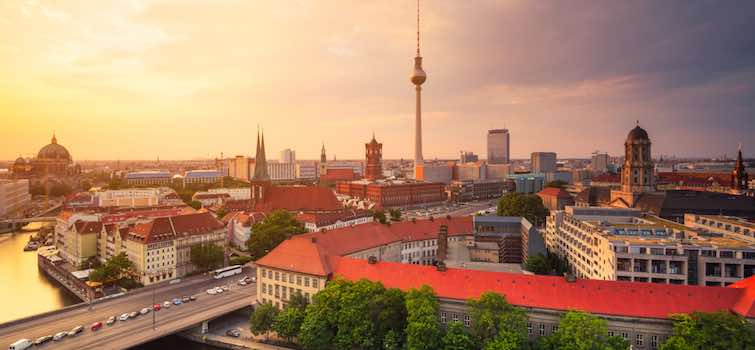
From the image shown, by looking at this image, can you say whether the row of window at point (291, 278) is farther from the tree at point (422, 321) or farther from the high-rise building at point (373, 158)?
the high-rise building at point (373, 158)

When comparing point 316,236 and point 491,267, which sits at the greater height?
point 316,236

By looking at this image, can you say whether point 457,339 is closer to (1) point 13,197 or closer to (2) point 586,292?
(2) point 586,292

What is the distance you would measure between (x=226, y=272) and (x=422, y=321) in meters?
38.8

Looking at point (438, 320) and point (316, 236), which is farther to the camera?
point (316, 236)

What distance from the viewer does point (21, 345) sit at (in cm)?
3741

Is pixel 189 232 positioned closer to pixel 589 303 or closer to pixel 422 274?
pixel 422 274

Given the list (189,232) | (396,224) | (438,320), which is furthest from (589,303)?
(189,232)

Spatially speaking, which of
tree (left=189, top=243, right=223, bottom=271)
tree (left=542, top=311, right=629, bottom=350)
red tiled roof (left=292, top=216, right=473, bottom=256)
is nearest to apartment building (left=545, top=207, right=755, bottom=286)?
tree (left=542, top=311, right=629, bottom=350)

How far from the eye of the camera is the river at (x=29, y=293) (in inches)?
1777

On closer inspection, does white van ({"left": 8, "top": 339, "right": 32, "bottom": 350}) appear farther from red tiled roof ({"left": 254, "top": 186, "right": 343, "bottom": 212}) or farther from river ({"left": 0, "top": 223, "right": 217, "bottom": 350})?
red tiled roof ({"left": 254, "top": 186, "right": 343, "bottom": 212})

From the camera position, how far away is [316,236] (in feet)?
165

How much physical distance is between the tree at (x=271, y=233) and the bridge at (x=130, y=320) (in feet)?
39.7

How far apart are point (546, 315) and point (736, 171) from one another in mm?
113902

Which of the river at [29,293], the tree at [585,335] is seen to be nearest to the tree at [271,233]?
the river at [29,293]
